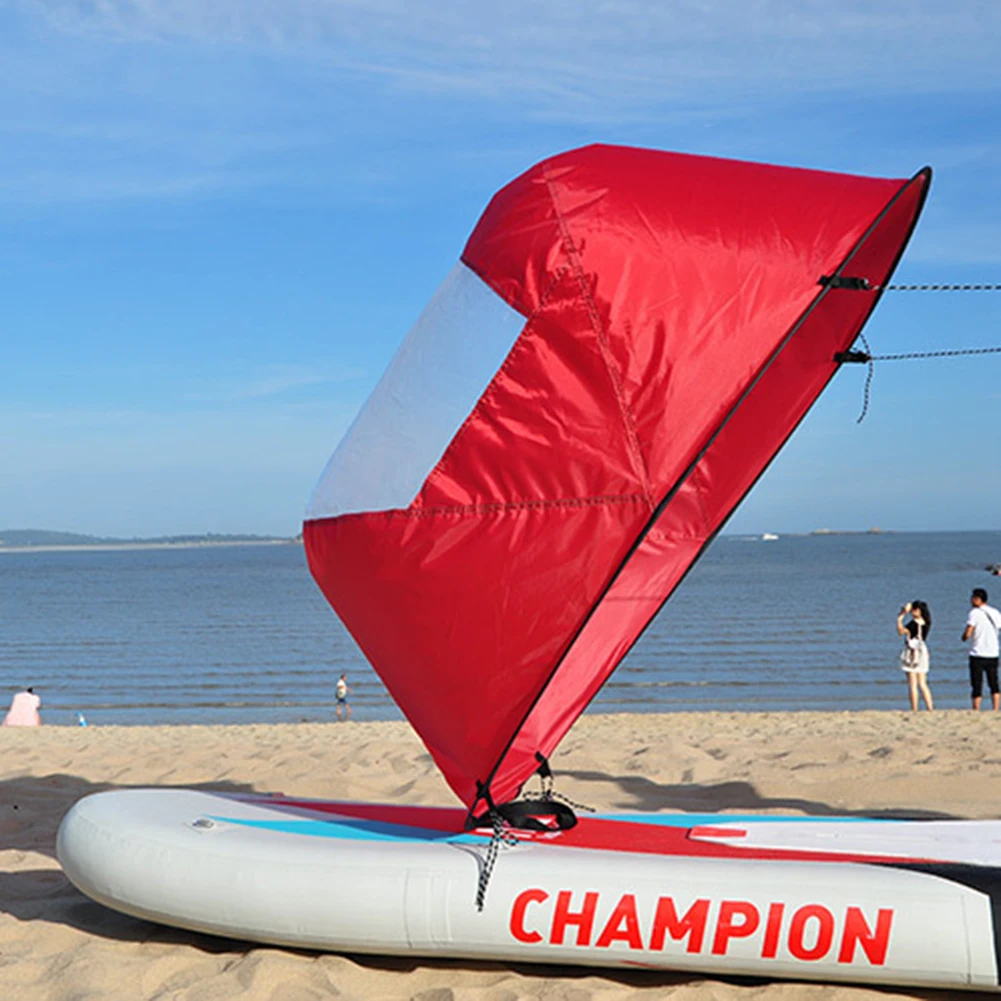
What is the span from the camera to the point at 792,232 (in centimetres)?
494

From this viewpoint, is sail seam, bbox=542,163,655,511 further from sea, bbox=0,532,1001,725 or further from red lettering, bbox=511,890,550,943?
sea, bbox=0,532,1001,725

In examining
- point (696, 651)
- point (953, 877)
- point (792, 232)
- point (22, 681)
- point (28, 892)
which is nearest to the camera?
point (953, 877)

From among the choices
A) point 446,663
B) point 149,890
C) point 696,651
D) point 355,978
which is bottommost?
point 355,978

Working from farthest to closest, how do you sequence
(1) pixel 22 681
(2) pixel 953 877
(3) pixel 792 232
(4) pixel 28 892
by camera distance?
(1) pixel 22 681 → (4) pixel 28 892 → (3) pixel 792 232 → (2) pixel 953 877

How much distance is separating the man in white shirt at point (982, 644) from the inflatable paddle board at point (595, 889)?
33.2 feet

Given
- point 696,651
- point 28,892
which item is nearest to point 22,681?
point 696,651

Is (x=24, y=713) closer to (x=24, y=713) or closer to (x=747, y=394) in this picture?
(x=24, y=713)

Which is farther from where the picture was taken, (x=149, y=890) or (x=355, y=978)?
(x=149, y=890)

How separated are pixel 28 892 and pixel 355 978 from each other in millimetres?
2189

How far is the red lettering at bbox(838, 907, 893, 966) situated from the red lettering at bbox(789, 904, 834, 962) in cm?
6

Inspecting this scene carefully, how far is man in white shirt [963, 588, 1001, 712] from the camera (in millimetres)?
14820

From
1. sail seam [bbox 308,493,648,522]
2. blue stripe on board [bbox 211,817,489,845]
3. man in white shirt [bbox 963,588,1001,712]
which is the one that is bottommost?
blue stripe on board [bbox 211,817,489,845]

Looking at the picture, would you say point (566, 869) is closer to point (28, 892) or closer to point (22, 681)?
point (28, 892)

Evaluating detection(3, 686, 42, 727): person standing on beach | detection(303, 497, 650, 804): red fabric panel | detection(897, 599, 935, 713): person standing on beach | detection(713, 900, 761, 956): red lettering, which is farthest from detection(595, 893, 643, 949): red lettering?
detection(3, 686, 42, 727): person standing on beach
